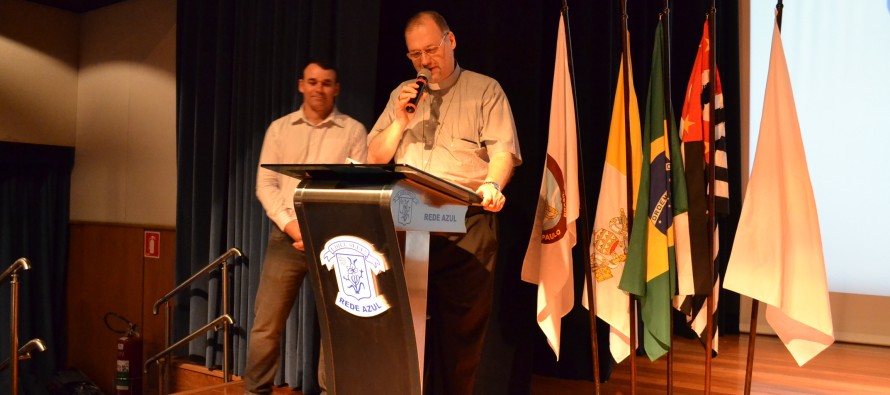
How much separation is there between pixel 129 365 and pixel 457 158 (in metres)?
3.60

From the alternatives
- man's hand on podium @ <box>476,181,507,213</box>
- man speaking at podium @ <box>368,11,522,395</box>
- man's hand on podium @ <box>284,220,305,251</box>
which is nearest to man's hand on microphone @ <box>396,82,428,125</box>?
man speaking at podium @ <box>368,11,522,395</box>

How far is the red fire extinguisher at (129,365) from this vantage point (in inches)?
189

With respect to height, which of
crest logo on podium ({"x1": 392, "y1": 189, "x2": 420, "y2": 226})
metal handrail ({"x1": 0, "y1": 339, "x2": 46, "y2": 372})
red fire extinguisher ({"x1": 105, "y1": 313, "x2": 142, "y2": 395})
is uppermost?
crest logo on podium ({"x1": 392, "y1": 189, "x2": 420, "y2": 226})

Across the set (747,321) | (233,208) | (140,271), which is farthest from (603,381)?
(140,271)

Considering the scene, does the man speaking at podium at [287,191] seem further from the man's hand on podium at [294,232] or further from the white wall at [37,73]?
the white wall at [37,73]

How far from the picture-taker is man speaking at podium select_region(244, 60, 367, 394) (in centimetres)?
305

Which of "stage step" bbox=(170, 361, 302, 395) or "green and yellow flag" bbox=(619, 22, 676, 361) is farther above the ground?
"green and yellow flag" bbox=(619, 22, 676, 361)

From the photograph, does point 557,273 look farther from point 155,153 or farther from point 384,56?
point 155,153

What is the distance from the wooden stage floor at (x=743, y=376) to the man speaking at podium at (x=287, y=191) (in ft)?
0.98

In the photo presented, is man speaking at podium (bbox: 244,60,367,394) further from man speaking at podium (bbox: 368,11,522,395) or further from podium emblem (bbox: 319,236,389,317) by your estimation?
podium emblem (bbox: 319,236,389,317)

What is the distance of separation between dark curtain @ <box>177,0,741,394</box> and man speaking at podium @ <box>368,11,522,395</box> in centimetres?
73

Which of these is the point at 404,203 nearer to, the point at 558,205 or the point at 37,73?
the point at 558,205

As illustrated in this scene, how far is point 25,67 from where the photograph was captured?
5895mm

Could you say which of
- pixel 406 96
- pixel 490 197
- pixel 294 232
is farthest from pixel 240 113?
pixel 490 197
